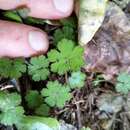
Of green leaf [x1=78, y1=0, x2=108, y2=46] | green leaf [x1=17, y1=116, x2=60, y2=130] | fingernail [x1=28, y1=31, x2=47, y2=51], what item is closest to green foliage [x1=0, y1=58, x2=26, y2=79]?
fingernail [x1=28, y1=31, x2=47, y2=51]

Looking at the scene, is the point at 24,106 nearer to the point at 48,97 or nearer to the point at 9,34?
the point at 48,97

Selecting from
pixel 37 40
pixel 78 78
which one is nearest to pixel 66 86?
pixel 78 78

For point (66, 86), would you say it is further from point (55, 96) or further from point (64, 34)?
point (64, 34)

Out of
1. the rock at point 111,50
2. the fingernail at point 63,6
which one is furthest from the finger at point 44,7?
the rock at point 111,50

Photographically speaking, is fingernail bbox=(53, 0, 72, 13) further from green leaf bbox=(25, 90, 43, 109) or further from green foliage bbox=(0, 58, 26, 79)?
green leaf bbox=(25, 90, 43, 109)

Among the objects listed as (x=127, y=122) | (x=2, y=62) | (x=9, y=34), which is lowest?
(x=127, y=122)

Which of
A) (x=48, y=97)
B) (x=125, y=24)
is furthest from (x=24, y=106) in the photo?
(x=125, y=24)
